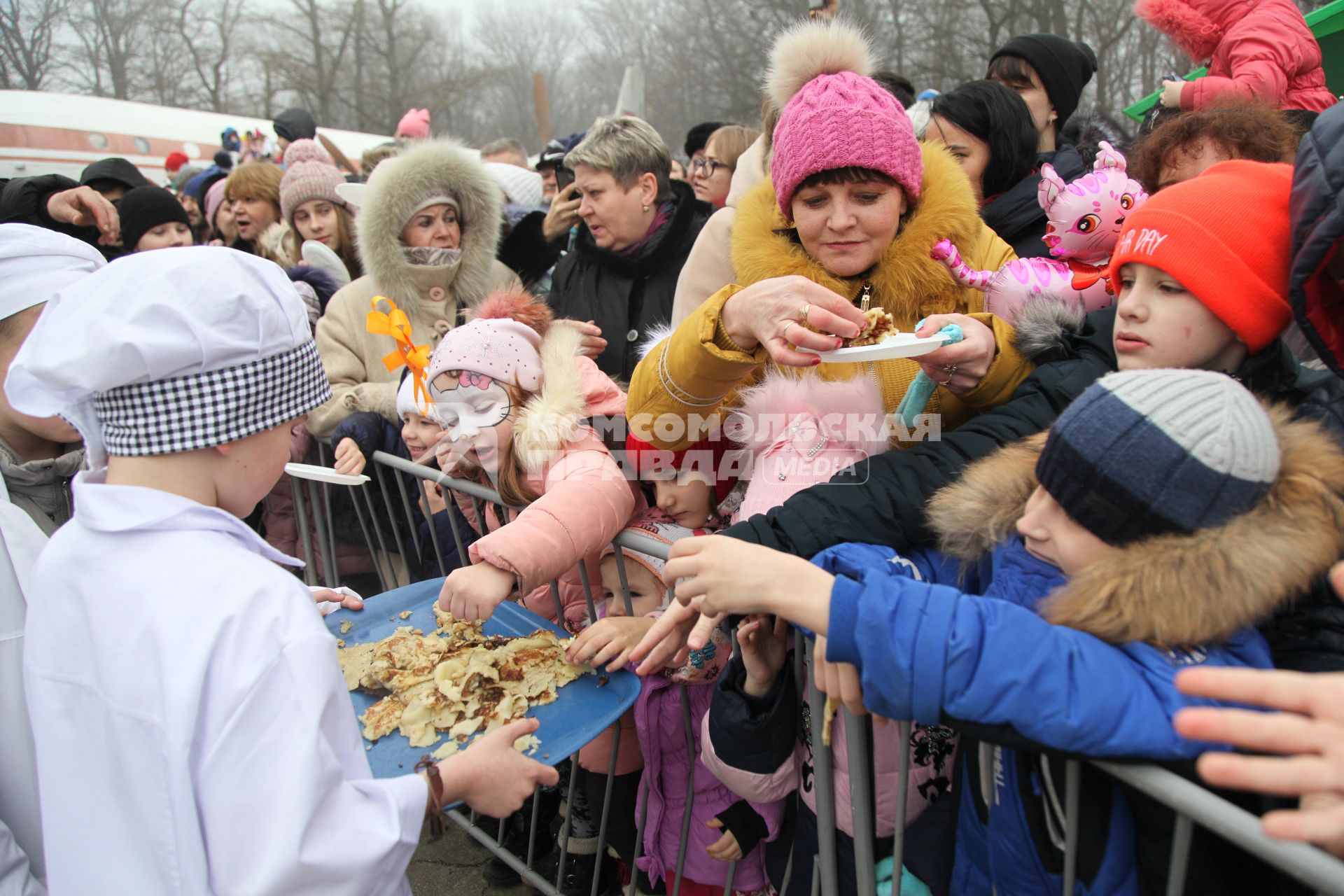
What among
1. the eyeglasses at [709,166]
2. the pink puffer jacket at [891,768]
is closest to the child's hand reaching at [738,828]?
the pink puffer jacket at [891,768]

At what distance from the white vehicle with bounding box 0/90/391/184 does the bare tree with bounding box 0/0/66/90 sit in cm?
1808

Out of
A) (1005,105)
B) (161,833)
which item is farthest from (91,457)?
(1005,105)

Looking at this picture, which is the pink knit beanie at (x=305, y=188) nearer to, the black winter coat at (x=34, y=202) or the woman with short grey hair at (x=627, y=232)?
the black winter coat at (x=34, y=202)

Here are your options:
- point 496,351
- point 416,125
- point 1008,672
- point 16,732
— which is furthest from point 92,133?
point 1008,672

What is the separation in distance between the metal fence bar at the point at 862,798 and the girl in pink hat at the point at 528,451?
992 mm

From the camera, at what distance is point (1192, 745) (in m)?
1.18

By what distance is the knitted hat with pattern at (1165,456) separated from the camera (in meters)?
1.26

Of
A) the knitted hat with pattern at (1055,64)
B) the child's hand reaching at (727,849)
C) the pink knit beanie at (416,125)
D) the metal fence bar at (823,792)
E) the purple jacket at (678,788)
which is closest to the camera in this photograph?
the metal fence bar at (823,792)

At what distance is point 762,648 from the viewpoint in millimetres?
1934

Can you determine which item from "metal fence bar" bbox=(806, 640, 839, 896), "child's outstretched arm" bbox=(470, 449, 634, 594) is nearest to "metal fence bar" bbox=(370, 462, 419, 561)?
"child's outstretched arm" bbox=(470, 449, 634, 594)

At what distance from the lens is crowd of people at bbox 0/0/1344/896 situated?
1258 millimetres

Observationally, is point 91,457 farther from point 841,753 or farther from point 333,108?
point 333,108

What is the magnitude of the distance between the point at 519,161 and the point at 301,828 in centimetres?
908

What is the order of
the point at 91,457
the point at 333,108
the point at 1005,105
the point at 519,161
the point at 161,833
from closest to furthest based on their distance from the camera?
the point at 161,833 → the point at 91,457 → the point at 1005,105 → the point at 519,161 → the point at 333,108
